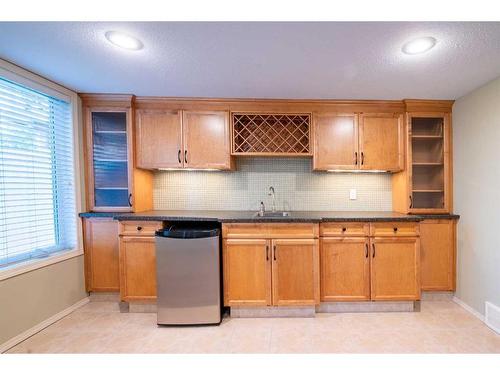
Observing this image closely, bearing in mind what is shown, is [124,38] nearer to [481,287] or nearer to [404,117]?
[404,117]

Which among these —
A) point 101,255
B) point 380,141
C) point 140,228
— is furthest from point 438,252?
point 101,255

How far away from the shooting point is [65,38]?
4.83ft

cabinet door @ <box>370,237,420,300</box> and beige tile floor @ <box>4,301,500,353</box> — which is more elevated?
cabinet door @ <box>370,237,420,300</box>

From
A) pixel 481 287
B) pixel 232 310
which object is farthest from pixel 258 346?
pixel 481 287

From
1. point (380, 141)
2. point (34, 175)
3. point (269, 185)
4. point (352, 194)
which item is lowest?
point (352, 194)

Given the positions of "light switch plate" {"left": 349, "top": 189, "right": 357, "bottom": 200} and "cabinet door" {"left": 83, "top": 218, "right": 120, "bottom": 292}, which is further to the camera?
"light switch plate" {"left": 349, "top": 189, "right": 357, "bottom": 200}

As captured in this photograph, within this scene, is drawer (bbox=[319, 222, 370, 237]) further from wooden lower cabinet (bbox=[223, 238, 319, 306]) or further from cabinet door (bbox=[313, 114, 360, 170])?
cabinet door (bbox=[313, 114, 360, 170])

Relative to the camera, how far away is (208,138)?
2525 millimetres

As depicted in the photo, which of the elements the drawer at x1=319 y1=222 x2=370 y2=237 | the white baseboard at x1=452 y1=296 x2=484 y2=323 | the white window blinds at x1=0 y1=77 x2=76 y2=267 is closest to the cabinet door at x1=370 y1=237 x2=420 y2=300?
the drawer at x1=319 y1=222 x2=370 y2=237

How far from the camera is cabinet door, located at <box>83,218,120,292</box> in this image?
247 centimetres

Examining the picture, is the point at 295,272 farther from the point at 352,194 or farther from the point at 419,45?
the point at 419,45

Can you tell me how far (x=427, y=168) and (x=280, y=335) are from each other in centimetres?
241

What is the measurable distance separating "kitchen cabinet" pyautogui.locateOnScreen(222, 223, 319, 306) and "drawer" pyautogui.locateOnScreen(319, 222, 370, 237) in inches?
5.8

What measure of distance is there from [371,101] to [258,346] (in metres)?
2.61
